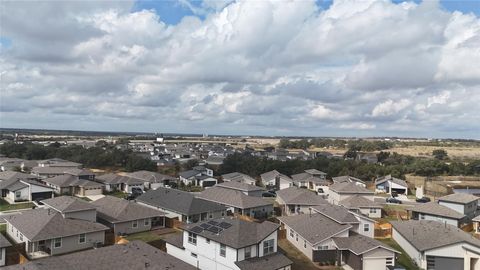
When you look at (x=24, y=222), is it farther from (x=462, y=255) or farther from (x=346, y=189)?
(x=346, y=189)

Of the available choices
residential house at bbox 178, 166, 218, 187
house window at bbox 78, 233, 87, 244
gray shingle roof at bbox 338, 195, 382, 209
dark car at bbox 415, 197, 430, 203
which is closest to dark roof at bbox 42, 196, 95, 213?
house window at bbox 78, 233, 87, 244

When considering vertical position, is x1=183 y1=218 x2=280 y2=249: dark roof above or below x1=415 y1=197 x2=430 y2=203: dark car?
above

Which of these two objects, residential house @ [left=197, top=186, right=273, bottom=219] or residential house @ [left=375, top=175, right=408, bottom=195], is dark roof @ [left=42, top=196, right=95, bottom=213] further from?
residential house @ [left=375, top=175, right=408, bottom=195]

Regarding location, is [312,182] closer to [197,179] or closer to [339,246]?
[197,179]

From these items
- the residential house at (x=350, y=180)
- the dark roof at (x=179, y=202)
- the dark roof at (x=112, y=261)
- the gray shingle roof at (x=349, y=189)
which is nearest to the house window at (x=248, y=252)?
the dark roof at (x=112, y=261)

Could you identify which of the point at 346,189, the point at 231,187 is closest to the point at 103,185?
the point at 231,187

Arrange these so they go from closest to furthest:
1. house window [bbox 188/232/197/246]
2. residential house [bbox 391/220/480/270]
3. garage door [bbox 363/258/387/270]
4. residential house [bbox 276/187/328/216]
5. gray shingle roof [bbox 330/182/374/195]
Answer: house window [bbox 188/232/197/246], garage door [bbox 363/258/387/270], residential house [bbox 391/220/480/270], residential house [bbox 276/187/328/216], gray shingle roof [bbox 330/182/374/195]
